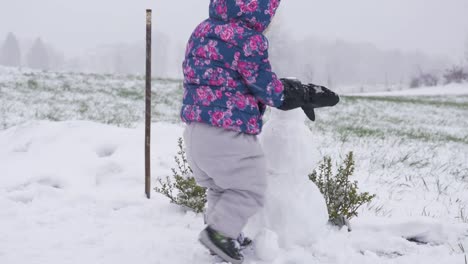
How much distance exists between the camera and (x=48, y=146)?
186 inches

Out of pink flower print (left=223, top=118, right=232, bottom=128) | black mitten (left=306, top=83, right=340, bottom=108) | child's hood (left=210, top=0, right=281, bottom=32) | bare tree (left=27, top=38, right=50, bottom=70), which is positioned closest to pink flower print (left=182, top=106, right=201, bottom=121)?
pink flower print (left=223, top=118, right=232, bottom=128)

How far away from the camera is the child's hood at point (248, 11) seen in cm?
213

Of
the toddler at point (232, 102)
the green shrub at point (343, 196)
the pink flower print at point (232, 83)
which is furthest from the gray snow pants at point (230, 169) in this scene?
the green shrub at point (343, 196)

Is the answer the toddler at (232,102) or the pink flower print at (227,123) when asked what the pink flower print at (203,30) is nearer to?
the toddler at (232,102)

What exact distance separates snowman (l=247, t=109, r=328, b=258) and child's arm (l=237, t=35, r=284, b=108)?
29 centimetres

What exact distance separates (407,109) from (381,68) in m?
108

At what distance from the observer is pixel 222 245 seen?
2.25 m

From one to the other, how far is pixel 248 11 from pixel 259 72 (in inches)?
12.7

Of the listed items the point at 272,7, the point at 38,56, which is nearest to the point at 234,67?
the point at 272,7

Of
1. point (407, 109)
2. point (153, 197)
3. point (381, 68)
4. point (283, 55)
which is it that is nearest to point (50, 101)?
point (153, 197)

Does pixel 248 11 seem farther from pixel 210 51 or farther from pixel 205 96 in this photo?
pixel 205 96

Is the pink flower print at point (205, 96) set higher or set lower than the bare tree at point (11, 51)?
lower

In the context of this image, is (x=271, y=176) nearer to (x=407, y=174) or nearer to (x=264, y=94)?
A: (x=264, y=94)

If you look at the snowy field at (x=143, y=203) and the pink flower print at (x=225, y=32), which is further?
the snowy field at (x=143, y=203)
